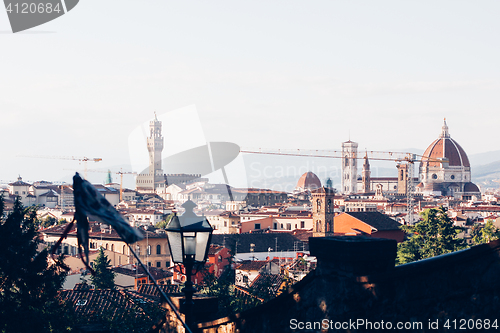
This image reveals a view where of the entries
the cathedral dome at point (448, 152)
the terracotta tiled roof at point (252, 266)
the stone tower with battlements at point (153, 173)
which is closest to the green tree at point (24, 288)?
the terracotta tiled roof at point (252, 266)

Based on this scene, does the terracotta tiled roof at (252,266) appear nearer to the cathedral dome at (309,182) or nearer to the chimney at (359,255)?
the chimney at (359,255)

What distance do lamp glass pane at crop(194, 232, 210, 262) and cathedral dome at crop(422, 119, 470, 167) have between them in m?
110

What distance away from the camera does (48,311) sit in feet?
23.4

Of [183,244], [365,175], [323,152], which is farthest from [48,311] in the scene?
[323,152]

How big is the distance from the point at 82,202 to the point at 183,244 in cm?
81

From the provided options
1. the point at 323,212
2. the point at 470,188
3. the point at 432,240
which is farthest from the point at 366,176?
the point at 432,240

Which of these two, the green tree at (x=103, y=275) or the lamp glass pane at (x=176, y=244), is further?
the green tree at (x=103, y=275)

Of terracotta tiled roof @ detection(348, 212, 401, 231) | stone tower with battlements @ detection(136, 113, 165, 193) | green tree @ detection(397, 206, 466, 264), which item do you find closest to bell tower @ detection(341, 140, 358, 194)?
stone tower with battlements @ detection(136, 113, 165, 193)

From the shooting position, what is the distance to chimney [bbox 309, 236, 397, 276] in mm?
2826

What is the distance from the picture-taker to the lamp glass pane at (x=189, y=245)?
3.98 m

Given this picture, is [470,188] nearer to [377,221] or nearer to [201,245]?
[377,221]

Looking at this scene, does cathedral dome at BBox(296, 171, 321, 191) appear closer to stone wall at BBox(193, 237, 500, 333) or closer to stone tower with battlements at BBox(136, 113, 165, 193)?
stone tower with battlements at BBox(136, 113, 165, 193)

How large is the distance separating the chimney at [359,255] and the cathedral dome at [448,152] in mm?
111144

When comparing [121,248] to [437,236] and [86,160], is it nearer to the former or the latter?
[437,236]
